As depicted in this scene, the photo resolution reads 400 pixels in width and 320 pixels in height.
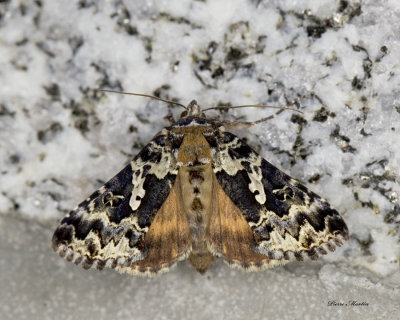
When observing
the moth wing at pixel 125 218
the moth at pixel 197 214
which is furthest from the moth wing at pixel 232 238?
the moth wing at pixel 125 218

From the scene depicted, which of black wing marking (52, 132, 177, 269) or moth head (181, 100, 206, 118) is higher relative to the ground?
moth head (181, 100, 206, 118)

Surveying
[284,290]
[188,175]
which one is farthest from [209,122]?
[284,290]

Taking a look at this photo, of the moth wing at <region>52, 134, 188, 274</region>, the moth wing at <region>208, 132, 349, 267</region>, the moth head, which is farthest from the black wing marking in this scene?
the moth wing at <region>208, 132, 349, 267</region>

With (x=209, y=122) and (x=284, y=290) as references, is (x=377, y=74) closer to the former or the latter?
(x=209, y=122)

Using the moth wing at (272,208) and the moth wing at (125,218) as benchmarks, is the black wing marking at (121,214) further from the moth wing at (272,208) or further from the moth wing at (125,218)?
the moth wing at (272,208)

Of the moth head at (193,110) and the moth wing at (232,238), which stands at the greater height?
the moth head at (193,110)

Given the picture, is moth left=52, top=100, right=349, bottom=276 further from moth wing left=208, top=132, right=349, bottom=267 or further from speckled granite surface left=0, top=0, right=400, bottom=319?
speckled granite surface left=0, top=0, right=400, bottom=319

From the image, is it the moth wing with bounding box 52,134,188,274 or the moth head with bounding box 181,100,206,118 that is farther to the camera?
the moth head with bounding box 181,100,206,118
